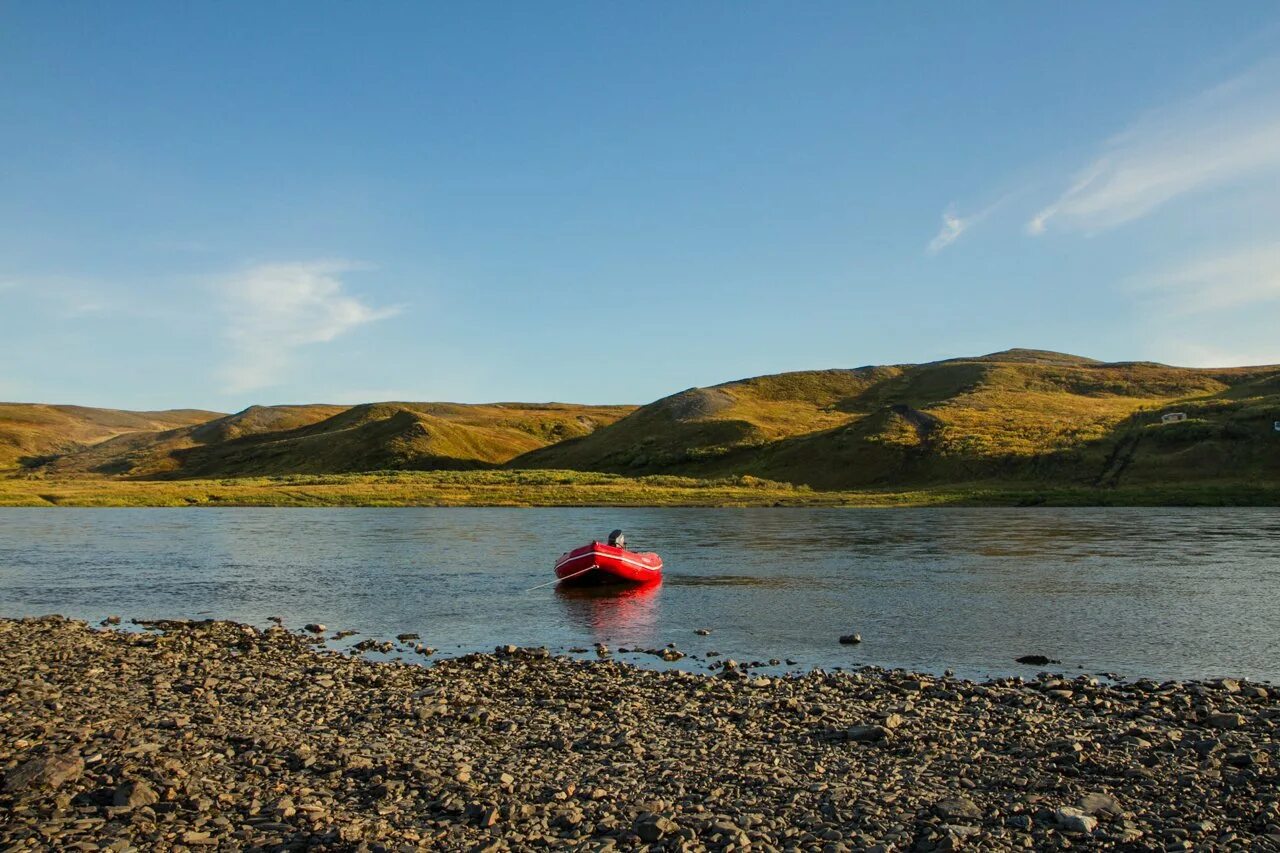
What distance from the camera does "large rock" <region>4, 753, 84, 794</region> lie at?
1252cm

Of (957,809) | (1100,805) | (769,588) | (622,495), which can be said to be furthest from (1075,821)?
(622,495)

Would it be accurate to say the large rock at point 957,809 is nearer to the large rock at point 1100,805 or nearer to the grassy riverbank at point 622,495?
the large rock at point 1100,805

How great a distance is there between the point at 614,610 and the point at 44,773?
21892 millimetres

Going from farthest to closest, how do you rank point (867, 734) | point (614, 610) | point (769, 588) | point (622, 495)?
point (622, 495)
point (769, 588)
point (614, 610)
point (867, 734)

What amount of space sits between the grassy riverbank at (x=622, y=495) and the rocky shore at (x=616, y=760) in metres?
89.4

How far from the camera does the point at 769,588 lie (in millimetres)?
37656

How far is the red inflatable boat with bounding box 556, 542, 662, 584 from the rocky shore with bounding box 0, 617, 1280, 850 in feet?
56.7

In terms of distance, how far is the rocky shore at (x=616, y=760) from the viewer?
11.4 meters

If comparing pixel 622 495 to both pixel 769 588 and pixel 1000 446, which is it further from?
pixel 769 588

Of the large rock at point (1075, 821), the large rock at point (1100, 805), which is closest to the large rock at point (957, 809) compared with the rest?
the large rock at point (1075, 821)

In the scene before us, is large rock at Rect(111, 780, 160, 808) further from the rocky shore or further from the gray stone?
the gray stone

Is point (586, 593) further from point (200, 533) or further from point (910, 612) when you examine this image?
point (200, 533)

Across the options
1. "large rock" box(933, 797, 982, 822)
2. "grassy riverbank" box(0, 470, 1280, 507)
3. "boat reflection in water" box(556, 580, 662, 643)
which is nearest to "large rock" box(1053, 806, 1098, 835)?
"large rock" box(933, 797, 982, 822)

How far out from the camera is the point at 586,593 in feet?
127
